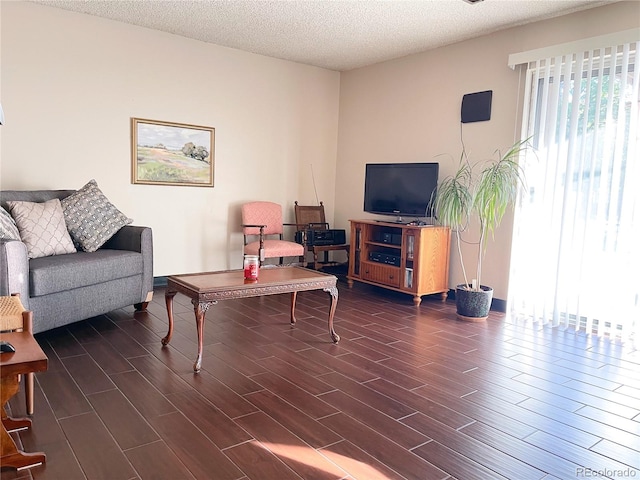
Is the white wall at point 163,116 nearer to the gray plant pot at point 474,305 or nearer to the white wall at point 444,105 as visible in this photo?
the white wall at point 444,105

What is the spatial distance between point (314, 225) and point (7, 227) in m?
3.35

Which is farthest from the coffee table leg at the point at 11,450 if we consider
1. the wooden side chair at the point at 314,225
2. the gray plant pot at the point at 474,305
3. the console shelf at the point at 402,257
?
the wooden side chair at the point at 314,225

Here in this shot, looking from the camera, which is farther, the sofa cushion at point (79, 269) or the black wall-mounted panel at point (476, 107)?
the black wall-mounted panel at point (476, 107)

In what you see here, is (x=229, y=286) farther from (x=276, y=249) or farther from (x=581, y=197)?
(x=581, y=197)

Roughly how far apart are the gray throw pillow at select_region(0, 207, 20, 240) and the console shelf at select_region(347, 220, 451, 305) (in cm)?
317

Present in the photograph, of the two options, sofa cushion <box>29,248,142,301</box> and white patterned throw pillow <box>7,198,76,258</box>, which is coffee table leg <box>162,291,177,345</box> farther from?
white patterned throw pillow <box>7,198,76,258</box>

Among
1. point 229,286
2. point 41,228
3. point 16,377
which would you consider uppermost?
point 41,228

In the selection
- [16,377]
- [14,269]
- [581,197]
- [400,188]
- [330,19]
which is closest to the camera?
[16,377]

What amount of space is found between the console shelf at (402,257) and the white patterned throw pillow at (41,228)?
9.26 ft

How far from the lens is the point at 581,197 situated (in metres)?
3.82

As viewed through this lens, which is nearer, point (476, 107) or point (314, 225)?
point (476, 107)

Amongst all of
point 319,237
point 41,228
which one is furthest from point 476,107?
point 41,228

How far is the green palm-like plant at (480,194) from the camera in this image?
13.2 feet

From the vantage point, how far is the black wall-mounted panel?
4543mm
